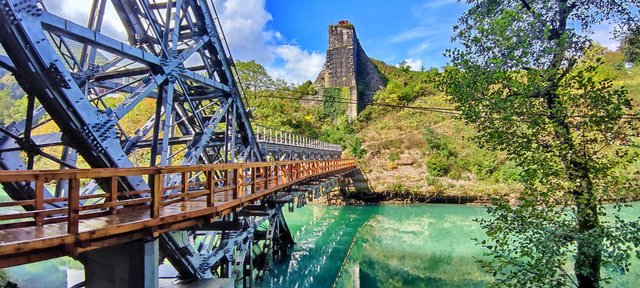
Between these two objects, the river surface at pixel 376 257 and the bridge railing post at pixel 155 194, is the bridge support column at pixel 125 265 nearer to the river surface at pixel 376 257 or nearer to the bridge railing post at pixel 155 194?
the bridge railing post at pixel 155 194

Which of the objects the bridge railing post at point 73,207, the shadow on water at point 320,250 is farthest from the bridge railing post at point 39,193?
the shadow on water at point 320,250

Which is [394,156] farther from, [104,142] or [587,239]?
[104,142]

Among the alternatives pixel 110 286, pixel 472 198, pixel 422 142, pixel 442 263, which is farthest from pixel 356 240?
pixel 422 142

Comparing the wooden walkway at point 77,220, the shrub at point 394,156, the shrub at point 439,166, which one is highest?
the wooden walkway at point 77,220

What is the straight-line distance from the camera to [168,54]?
5699mm

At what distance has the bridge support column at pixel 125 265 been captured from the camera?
385 cm

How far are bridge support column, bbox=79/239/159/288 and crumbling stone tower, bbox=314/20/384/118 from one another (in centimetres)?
3752

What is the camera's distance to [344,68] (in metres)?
42.9

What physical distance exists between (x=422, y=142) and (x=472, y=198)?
24.3 feet

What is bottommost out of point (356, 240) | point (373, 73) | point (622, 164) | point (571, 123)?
point (356, 240)

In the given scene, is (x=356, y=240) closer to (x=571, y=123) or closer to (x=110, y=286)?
(x=571, y=123)

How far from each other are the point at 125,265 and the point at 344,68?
4055cm

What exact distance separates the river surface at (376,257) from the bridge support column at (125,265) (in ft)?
21.0

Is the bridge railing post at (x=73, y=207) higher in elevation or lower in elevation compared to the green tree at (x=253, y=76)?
lower
